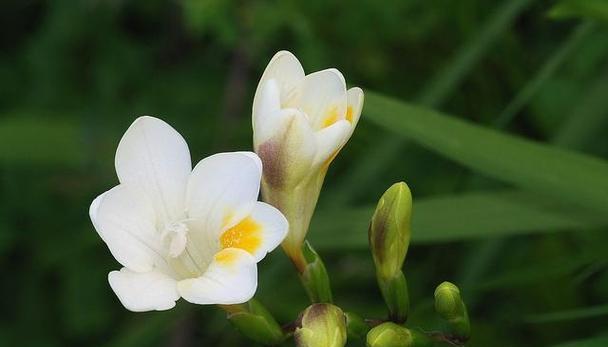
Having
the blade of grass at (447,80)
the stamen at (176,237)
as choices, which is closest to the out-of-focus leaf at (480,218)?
the blade of grass at (447,80)

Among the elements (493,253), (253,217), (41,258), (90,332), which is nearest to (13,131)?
(41,258)

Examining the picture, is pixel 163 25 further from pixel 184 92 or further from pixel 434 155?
pixel 434 155

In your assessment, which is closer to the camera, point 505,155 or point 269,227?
point 269,227

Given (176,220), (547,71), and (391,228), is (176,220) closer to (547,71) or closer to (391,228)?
(391,228)

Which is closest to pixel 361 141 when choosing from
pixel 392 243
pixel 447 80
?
pixel 447 80

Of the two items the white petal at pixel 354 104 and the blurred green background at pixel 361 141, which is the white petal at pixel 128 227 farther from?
the blurred green background at pixel 361 141
